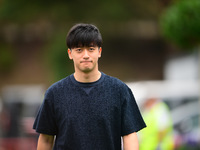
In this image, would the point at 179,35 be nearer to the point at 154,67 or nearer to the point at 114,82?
the point at 114,82

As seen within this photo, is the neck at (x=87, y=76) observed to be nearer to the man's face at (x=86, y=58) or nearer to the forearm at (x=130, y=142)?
the man's face at (x=86, y=58)

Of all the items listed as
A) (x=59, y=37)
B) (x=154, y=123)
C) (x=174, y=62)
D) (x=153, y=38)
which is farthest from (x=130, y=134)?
(x=153, y=38)

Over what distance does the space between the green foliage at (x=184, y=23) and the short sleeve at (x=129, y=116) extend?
115 inches

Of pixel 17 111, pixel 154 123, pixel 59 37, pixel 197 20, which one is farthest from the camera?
pixel 59 37

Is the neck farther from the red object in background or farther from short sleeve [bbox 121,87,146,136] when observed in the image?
the red object in background

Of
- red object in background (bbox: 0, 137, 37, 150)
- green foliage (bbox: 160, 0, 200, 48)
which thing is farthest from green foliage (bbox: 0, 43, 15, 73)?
green foliage (bbox: 160, 0, 200, 48)

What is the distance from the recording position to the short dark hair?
3023 millimetres

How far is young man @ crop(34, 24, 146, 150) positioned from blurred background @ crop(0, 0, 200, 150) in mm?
3015

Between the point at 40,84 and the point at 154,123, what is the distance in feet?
54.2

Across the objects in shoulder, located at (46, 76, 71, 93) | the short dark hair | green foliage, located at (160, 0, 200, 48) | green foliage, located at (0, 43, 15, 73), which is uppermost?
green foliage, located at (0, 43, 15, 73)

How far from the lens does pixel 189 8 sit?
585cm

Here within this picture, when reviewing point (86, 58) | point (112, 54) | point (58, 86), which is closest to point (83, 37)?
point (86, 58)

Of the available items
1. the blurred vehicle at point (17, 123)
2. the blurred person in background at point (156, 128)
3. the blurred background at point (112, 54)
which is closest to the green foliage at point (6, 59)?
the blurred background at point (112, 54)

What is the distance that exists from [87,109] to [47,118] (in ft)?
0.95
